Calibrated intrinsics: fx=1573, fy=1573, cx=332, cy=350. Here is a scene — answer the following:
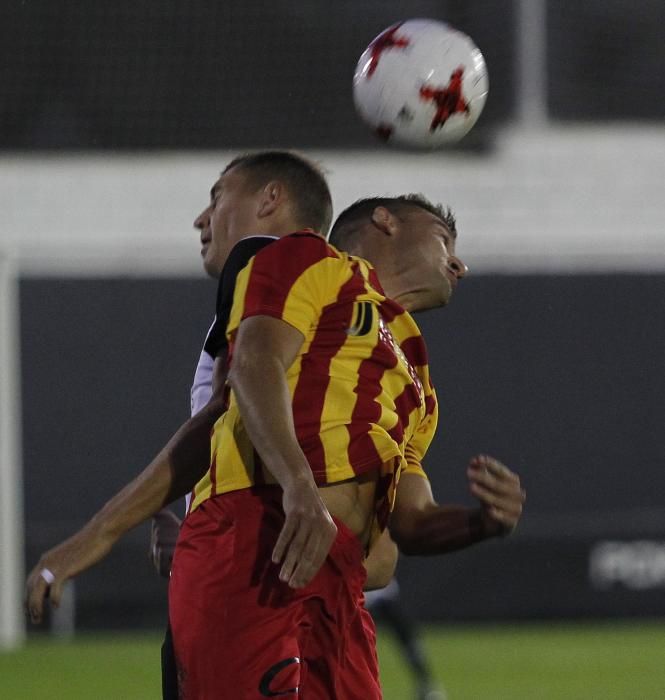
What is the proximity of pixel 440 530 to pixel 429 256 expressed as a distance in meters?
0.65

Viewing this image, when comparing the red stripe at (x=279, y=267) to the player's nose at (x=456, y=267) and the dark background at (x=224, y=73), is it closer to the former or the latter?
the player's nose at (x=456, y=267)

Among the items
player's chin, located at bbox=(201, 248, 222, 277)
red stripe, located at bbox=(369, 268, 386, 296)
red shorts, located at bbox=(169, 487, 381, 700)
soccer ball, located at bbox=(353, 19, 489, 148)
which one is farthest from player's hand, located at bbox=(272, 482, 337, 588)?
soccer ball, located at bbox=(353, 19, 489, 148)

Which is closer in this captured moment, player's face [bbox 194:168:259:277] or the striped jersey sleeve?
the striped jersey sleeve

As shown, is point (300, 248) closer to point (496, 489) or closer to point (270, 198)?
point (270, 198)

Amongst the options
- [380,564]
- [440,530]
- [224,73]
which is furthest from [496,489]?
[224,73]

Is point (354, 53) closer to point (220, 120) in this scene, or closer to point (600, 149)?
point (220, 120)

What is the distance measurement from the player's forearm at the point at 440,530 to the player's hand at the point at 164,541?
51 centimetres

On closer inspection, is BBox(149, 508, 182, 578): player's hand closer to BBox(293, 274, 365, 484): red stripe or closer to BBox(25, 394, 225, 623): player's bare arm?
BBox(25, 394, 225, 623): player's bare arm

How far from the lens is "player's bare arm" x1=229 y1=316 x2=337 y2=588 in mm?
2803

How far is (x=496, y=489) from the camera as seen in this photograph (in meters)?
3.11

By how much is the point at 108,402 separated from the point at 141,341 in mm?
567

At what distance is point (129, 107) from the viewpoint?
13.8 meters

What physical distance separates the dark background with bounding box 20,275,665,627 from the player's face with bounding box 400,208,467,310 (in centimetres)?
879

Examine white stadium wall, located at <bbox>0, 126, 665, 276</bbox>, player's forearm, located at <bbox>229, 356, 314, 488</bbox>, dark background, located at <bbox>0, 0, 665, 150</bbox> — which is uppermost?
dark background, located at <bbox>0, 0, 665, 150</bbox>
